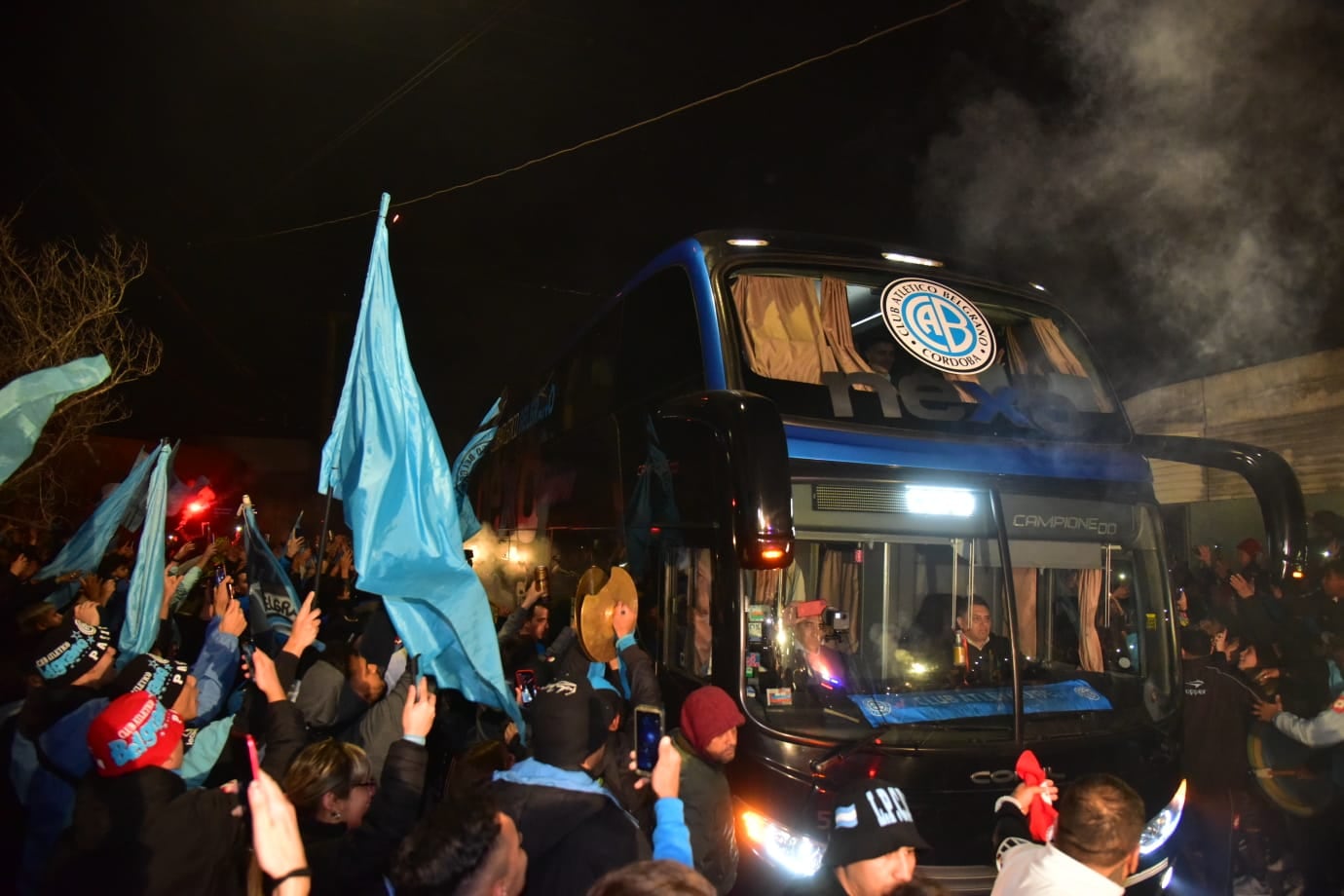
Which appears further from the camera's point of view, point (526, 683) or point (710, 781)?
point (526, 683)

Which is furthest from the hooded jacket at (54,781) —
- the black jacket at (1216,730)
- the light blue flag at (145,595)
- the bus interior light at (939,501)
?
the black jacket at (1216,730)

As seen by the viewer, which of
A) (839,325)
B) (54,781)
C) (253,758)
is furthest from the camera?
(839,325)

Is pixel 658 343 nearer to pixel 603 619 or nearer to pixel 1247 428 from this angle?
pixel 603 619

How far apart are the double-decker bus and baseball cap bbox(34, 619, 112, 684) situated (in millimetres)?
2923

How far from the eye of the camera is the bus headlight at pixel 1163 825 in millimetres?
4275

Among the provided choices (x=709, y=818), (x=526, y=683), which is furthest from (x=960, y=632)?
(x=526, y=683)

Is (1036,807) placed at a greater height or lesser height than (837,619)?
lesser

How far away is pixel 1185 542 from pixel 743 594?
13.4 metres

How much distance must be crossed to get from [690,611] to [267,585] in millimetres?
3119

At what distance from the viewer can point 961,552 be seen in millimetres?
4656

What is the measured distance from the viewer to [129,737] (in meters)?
2.72

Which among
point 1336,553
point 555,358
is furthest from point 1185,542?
point 555,358

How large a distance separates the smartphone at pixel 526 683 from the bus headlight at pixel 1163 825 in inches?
140

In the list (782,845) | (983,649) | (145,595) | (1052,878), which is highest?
(145,595)
